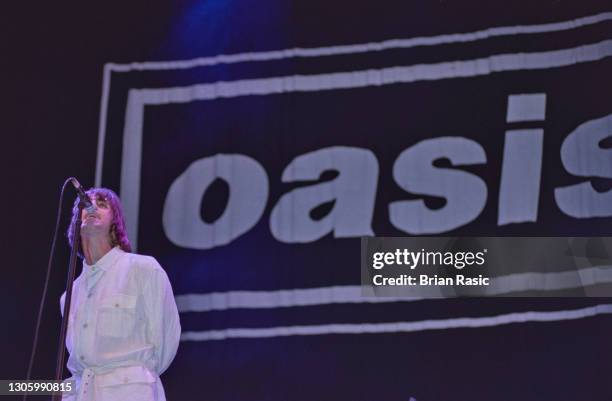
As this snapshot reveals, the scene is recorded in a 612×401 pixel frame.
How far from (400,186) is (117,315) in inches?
87.6

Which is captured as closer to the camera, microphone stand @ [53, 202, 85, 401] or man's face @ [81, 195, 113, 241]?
microphone stand @ [53, 202, 85, 401]

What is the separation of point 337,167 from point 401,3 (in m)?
1.05

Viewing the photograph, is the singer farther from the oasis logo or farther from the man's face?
the oasis logo

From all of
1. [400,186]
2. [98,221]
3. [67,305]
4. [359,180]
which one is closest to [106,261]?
[98,221]

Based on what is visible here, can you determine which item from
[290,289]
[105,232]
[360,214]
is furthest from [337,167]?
[105,232]

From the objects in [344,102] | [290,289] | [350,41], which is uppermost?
[350,41]

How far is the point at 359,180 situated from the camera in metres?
4.90

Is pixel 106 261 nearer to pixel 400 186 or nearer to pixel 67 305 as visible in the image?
pixel 67 305

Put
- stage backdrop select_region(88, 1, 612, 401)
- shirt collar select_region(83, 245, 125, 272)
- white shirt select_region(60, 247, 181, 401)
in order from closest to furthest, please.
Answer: white shirt select_region(60, 247, 181, 401)
shirt collar select_region(83, 245, 125, 272)
stage backdrop select_region(88, 1, 612, 401)

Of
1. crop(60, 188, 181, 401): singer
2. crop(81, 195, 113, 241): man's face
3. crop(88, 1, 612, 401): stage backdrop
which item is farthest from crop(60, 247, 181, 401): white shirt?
crop(88, 1, 612, 401): stage backdrop

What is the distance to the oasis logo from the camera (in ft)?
15.6

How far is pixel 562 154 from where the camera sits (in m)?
4.77

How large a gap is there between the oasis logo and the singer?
66.7 inches

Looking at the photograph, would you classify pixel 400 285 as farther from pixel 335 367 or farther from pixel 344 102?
pixel 344 102
